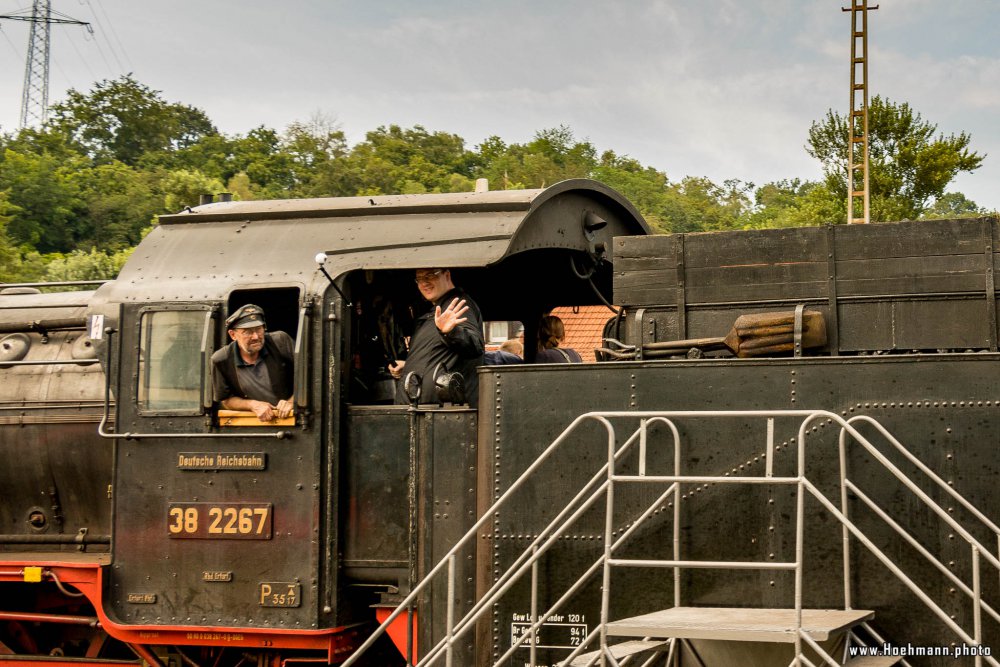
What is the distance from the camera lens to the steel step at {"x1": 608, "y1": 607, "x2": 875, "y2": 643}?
490 cm

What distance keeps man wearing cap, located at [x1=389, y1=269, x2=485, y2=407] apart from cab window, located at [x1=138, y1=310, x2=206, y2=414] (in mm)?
1327

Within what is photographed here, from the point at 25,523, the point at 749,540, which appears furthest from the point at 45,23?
the point at 749,540

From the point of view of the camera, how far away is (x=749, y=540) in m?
5.96

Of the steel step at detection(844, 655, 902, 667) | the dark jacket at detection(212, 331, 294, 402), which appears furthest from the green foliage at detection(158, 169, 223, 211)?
the steel step at detection(844, 655, 902, 667)

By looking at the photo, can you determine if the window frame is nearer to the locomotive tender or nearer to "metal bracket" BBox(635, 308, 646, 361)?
the locomotive tender

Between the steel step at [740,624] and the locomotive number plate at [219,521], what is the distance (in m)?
2.68

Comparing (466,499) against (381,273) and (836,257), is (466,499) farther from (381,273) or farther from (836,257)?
(836,257)

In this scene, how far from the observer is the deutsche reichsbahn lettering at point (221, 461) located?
7.15 m

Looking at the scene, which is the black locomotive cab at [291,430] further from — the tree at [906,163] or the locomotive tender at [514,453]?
the tree at [906,163]

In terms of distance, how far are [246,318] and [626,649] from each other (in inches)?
124

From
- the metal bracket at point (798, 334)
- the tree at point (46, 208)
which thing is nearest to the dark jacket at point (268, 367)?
the metal bracket at point (798, 334)

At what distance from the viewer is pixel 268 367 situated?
7312 millimetres

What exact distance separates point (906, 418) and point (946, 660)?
1.18 m

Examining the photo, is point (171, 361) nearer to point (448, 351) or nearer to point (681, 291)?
point (448, 351)
